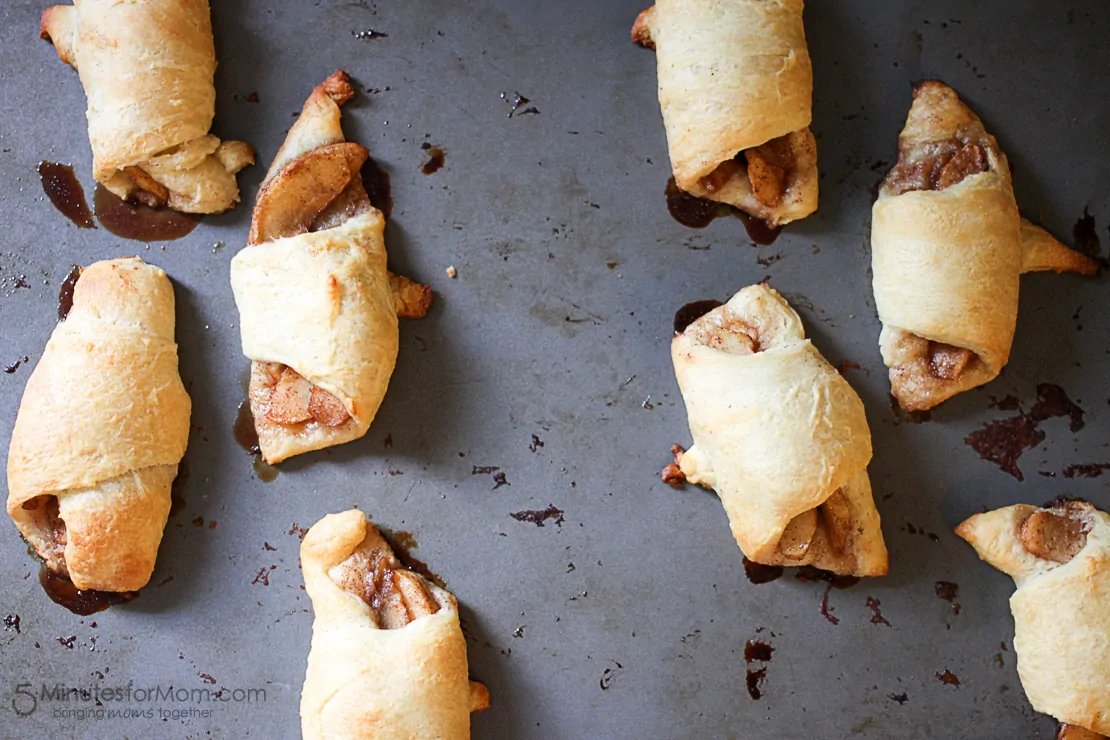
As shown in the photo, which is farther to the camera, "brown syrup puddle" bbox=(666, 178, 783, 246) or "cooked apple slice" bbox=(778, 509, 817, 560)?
"brown syrup puddle" bbox=(666, 178, 783, 246)

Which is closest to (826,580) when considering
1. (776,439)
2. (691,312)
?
(776,439)

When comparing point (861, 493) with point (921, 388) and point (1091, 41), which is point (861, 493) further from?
point (1091, 41)

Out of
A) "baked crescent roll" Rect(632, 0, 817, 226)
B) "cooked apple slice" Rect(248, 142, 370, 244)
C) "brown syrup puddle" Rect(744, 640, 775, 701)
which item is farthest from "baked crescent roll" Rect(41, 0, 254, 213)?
"brown syrup puddle" Rect(744, 640, 775, 701)

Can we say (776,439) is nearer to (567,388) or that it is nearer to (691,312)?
(691,312)

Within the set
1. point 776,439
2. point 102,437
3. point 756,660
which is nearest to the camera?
point 776,439

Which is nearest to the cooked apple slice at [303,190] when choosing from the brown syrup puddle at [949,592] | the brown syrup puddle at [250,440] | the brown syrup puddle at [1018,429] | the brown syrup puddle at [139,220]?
the brown syrup puddle at [139,220]

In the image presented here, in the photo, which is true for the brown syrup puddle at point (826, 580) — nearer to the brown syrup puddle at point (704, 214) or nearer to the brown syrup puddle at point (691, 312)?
the brown syrup puddle at point (691, 312)

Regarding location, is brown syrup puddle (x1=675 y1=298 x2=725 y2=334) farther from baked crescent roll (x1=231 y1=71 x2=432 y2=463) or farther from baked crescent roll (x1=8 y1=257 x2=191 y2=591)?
baked crescent roll (x1=8 y1=257 x2=191 y2=591)

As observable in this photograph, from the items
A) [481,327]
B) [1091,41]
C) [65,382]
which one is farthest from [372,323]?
[1091,41]
